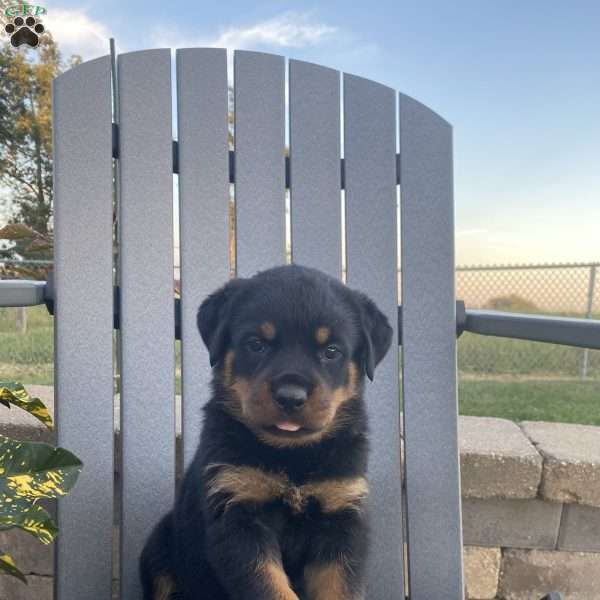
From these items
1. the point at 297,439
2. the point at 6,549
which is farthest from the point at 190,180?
the point at 6,549

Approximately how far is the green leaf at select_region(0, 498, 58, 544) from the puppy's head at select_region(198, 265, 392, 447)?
52cm

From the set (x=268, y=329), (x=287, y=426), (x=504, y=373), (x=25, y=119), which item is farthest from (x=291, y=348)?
(x=25, y=119)

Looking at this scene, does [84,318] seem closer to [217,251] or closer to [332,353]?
[217,251]

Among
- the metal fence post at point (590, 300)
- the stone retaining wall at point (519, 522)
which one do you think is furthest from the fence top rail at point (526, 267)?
the stone retaining wall at point (519, 522)

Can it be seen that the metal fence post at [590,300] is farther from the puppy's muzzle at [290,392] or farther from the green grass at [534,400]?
the puppy's muzzle at [290,392]

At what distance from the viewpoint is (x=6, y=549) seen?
2443 millimetres

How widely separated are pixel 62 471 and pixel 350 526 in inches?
28.9

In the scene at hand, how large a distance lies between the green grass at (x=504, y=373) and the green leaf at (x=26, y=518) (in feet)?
7.86

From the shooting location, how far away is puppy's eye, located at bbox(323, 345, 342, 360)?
5.20 feet

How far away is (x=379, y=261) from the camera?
6.86ft

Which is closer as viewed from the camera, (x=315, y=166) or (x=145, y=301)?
(x=145, y=301)

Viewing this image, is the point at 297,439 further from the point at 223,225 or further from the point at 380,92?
the point at 380,92

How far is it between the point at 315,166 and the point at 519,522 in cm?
161

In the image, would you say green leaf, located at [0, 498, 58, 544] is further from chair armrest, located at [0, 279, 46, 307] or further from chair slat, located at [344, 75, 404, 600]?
chair slat, located at [344, 75, 404, 600]
